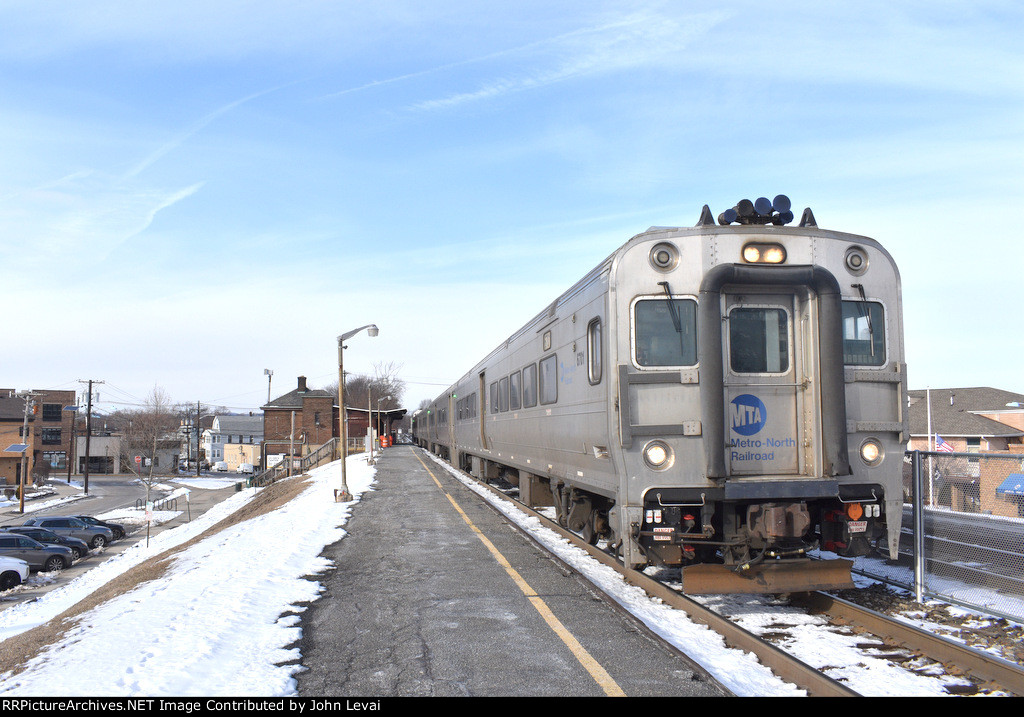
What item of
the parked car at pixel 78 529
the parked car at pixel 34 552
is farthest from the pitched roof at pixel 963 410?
the parked car at pixel 78 529

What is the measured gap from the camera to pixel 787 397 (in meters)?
6.84

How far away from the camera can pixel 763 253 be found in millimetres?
6754

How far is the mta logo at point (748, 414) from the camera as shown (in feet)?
22.2

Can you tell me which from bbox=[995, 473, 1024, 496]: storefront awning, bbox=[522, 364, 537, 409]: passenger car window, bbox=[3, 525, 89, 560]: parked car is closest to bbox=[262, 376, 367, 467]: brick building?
bbox=[3, 525, 89, 560]: parked car

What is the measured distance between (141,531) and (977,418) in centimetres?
4240

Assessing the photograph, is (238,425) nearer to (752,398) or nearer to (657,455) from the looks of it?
(657,455)

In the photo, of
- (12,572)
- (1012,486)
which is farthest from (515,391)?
(12,572)

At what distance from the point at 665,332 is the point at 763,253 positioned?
118 centimetres

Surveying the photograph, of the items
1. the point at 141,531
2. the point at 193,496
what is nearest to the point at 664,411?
the point at 141,531

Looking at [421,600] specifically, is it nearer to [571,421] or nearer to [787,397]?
[571,421]

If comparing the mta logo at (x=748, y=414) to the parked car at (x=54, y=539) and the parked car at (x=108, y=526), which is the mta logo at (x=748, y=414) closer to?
the parked car at (x=54, y=539)

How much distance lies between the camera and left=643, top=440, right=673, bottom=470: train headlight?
256 inches

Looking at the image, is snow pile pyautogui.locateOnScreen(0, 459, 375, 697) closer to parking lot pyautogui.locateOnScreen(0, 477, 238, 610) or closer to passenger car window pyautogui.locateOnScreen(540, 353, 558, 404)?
passenger car window pyautogui.locateOnScreen(540, 353, 558, 404)

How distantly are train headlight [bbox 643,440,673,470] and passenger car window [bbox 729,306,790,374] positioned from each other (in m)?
1.06
